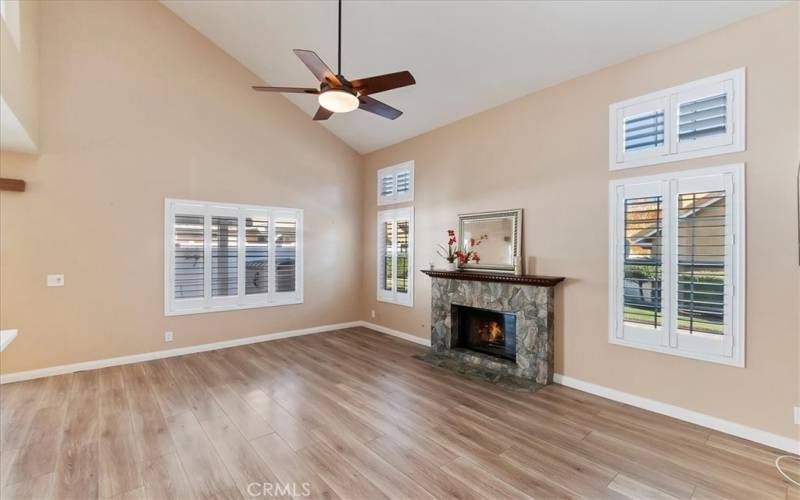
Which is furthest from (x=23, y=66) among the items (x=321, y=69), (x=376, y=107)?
(x=376, y=107)

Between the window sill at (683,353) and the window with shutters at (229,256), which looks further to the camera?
the window with shutters at (229,256)

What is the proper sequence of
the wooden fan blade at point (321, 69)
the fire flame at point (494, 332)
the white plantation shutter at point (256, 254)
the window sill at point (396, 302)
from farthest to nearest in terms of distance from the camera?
1. the window sill at point (396, 302)
2. the white plantation shutter at point (256, 254)
3. the fire flame at point (494, 332)
4. the wooden fan blade at point (321, 69)

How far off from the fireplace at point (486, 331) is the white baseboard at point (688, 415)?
0.69m

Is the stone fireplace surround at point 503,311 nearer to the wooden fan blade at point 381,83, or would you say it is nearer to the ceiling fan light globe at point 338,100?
the wooden fan blade at point 381,83

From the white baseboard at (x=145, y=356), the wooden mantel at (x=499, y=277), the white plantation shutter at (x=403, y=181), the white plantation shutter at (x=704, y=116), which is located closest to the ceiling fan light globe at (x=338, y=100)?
the wooden mantel at (x=499, y=277)

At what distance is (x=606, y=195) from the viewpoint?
→ 3.87 meters

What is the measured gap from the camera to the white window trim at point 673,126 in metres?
3.09

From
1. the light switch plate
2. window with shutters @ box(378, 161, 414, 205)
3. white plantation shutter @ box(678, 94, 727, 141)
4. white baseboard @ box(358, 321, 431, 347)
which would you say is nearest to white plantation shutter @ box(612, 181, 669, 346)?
white plantation shutter @ box(678, 94, 727, 141)

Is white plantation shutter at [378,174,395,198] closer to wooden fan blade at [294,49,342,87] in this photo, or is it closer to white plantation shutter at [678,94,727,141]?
wooden fan blade at [294,49,342,87]

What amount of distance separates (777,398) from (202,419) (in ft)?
16.0

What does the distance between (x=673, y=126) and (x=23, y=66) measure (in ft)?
21.1

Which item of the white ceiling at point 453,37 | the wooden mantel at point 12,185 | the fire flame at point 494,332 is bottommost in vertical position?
the fire flame at point 494,332

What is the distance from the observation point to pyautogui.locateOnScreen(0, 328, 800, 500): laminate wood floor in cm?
240

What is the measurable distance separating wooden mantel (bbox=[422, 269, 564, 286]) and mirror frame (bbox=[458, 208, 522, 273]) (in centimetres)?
10
